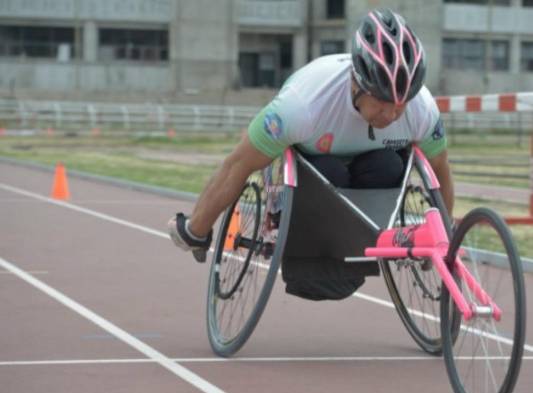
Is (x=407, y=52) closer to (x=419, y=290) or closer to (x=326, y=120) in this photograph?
(x=326, y=120)

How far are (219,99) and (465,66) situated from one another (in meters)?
15.9

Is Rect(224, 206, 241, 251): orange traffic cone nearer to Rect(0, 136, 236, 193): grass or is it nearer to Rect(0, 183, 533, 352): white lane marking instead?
Rect(0, 183, 533, 352): white lane marking

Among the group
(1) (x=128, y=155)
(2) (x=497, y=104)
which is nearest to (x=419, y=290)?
(2) (x=497, y=104)

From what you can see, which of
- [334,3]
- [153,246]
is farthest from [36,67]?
[153,246]

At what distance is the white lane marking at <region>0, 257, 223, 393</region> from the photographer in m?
7.44

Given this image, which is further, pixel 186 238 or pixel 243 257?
pixel 243 257

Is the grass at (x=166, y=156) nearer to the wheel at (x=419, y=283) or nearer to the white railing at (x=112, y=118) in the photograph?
the white railing at (x=112, y=118)

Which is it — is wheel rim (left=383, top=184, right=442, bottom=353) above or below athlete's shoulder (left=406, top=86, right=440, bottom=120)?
below

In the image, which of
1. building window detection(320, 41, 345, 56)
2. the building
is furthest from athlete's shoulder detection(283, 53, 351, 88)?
building window detection(320, 41, 345, 56)

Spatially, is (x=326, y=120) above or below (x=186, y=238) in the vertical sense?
above

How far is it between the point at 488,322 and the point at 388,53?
4.85ft

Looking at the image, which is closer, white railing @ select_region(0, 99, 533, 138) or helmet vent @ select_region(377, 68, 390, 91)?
helmet vent @ select_region(377, 68, 390, 91)

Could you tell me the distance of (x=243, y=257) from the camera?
27.5 ft

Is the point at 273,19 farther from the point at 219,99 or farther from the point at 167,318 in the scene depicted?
the point at 167,318
